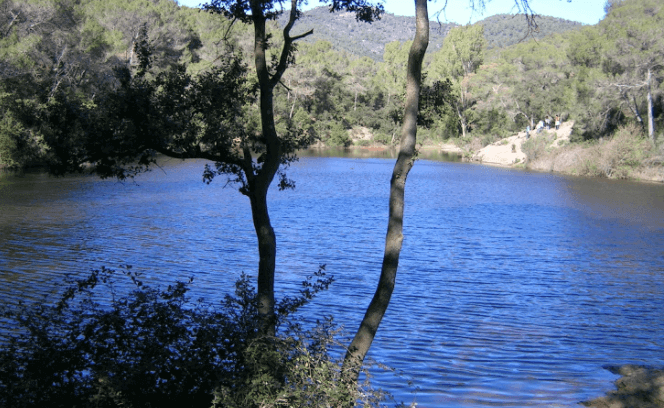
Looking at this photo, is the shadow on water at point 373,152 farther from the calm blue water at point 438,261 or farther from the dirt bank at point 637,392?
the dirt bank at point 637,392

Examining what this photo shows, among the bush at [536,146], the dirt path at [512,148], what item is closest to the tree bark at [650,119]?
the dirt path at [512,148]

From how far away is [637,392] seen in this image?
8016mm

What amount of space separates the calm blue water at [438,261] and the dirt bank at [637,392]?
0.23 meters

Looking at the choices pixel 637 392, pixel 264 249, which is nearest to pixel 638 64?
pixel 637 392

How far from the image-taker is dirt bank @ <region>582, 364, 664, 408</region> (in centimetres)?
769

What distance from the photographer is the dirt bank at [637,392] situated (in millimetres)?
7688

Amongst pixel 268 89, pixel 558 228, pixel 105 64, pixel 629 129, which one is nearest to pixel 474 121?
pixel 629 129

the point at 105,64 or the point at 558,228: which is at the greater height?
the point at 105,64

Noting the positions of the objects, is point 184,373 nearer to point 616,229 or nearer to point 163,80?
point 163,80

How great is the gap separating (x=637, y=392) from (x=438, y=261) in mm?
8413

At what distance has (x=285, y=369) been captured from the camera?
507 centimetres

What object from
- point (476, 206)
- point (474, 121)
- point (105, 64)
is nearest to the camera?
point (476, 206)

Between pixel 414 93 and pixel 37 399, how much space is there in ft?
13.9

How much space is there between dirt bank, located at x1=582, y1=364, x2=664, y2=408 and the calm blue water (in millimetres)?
227
